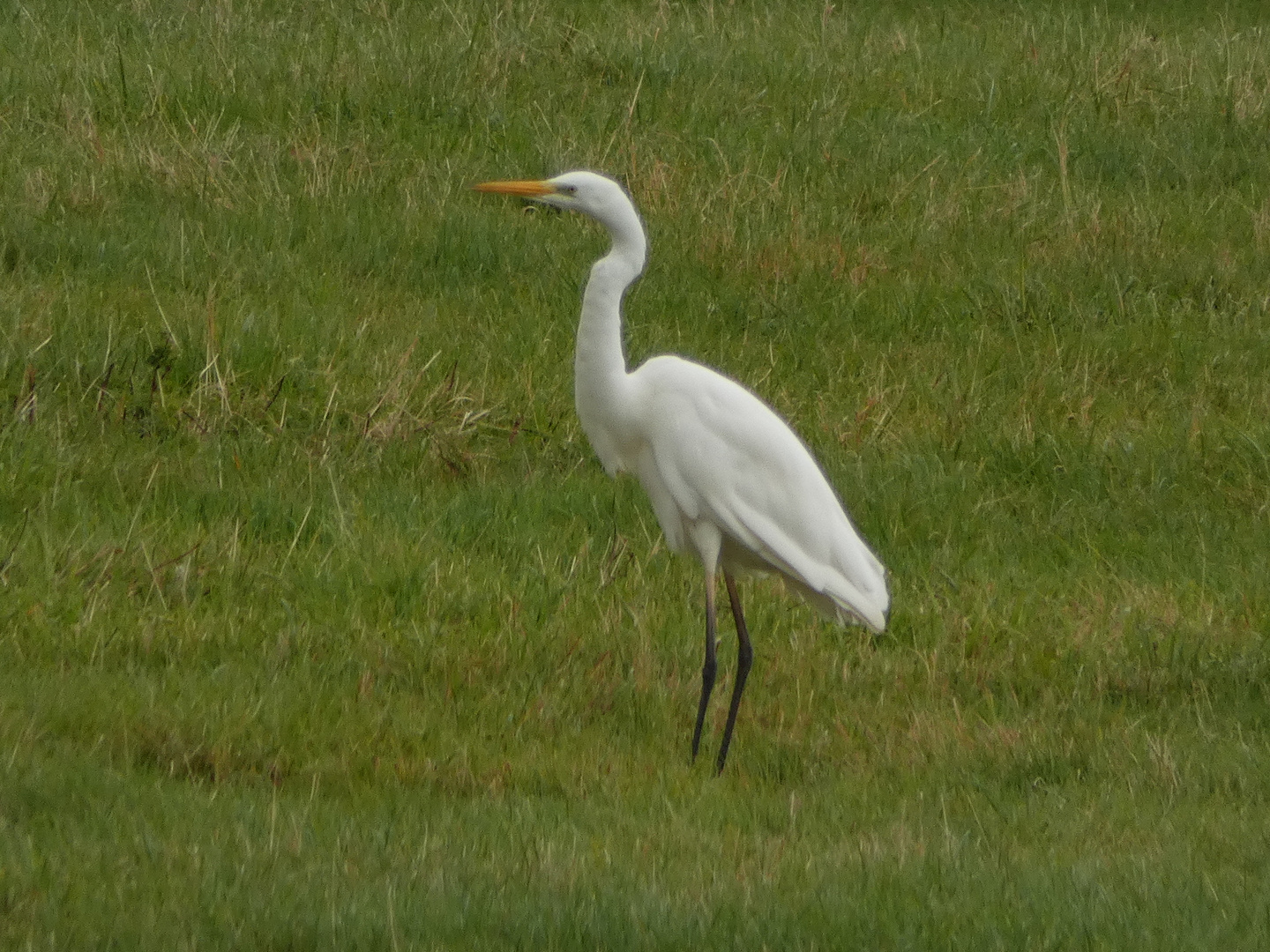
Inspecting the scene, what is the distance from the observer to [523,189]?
496 cm

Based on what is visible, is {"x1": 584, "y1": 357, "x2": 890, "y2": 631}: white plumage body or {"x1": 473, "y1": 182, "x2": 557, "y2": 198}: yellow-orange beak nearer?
{"x1": 473, "y1": 182, "x2": 557, "y2": 198}: yellow-orange beak

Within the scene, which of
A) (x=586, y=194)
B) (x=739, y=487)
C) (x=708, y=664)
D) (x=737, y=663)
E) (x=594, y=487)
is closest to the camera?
(x=708, y=664)

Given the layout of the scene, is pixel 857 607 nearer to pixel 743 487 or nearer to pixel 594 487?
pixel 743 487

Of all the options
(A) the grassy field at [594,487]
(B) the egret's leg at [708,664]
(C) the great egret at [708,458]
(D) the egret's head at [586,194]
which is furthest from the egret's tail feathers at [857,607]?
(D) the egret's head at [586,194]

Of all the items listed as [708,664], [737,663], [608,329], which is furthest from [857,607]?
[608,329]

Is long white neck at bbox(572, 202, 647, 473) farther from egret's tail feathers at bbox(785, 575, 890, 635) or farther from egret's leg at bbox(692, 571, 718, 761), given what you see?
egret's tail feathers at bbox(785, 575, 890, 635)

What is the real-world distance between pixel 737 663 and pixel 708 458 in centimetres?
67

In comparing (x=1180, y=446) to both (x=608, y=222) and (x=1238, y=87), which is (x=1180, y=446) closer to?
(x=608, y=222)

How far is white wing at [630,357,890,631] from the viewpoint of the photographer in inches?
201

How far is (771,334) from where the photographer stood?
7.62 metres

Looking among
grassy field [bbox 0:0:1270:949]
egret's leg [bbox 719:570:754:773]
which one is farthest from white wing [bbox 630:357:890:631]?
grassy field [bbox 0:0:1270:949]

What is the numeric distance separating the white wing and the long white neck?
0.29 ft

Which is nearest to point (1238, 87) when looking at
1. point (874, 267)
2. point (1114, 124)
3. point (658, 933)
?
point (1114, 124)

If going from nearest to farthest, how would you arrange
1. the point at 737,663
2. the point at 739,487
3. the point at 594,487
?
the point at 739,487
the point at 737,663
the point at 594,487
